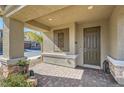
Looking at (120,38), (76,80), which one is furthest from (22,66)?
(120,38)

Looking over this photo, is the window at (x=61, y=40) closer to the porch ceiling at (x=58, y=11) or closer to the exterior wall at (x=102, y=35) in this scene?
the exterior wall at (x=102, y=35)

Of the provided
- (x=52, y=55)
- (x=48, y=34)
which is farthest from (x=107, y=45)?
(x=48, y=34)

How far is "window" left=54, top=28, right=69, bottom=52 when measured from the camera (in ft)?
20.9

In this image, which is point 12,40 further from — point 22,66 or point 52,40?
point 52,40

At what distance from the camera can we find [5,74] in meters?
3.60

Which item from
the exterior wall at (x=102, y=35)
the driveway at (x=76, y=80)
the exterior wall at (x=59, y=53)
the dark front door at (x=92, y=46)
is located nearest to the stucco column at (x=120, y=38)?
the driveway at (x=76, y=80)

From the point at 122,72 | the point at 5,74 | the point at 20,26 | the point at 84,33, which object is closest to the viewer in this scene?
the point at 122,72

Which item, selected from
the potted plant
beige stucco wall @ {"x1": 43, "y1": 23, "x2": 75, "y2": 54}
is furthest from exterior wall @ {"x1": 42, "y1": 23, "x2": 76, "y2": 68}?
the potted plant

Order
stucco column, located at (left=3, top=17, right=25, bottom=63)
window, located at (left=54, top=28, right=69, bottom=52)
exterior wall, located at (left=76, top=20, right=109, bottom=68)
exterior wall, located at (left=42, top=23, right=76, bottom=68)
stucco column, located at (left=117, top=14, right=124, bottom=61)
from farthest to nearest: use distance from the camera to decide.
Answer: window, located at (left=54, top=28, right=69, bottom=52), exterior wall, located at (left=42, top=23, right=76, bottom=68), exterior wall, located at (left=76, top=20, right=109, bottom=68), stucco column, located at (left=3, top=17, right=25, bottom=63), stucco column, located at (left=117, top=14, right=124, bottom=61)

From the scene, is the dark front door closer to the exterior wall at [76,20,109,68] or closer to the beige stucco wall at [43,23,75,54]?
the exterior wall at [76,20,109,68]

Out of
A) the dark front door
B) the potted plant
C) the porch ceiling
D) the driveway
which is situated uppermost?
the porch ceiling

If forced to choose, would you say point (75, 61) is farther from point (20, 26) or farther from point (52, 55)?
point (20, 26)

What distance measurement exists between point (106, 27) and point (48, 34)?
3644 mm

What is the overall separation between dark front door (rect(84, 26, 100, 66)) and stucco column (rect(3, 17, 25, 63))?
3502 millimetres
